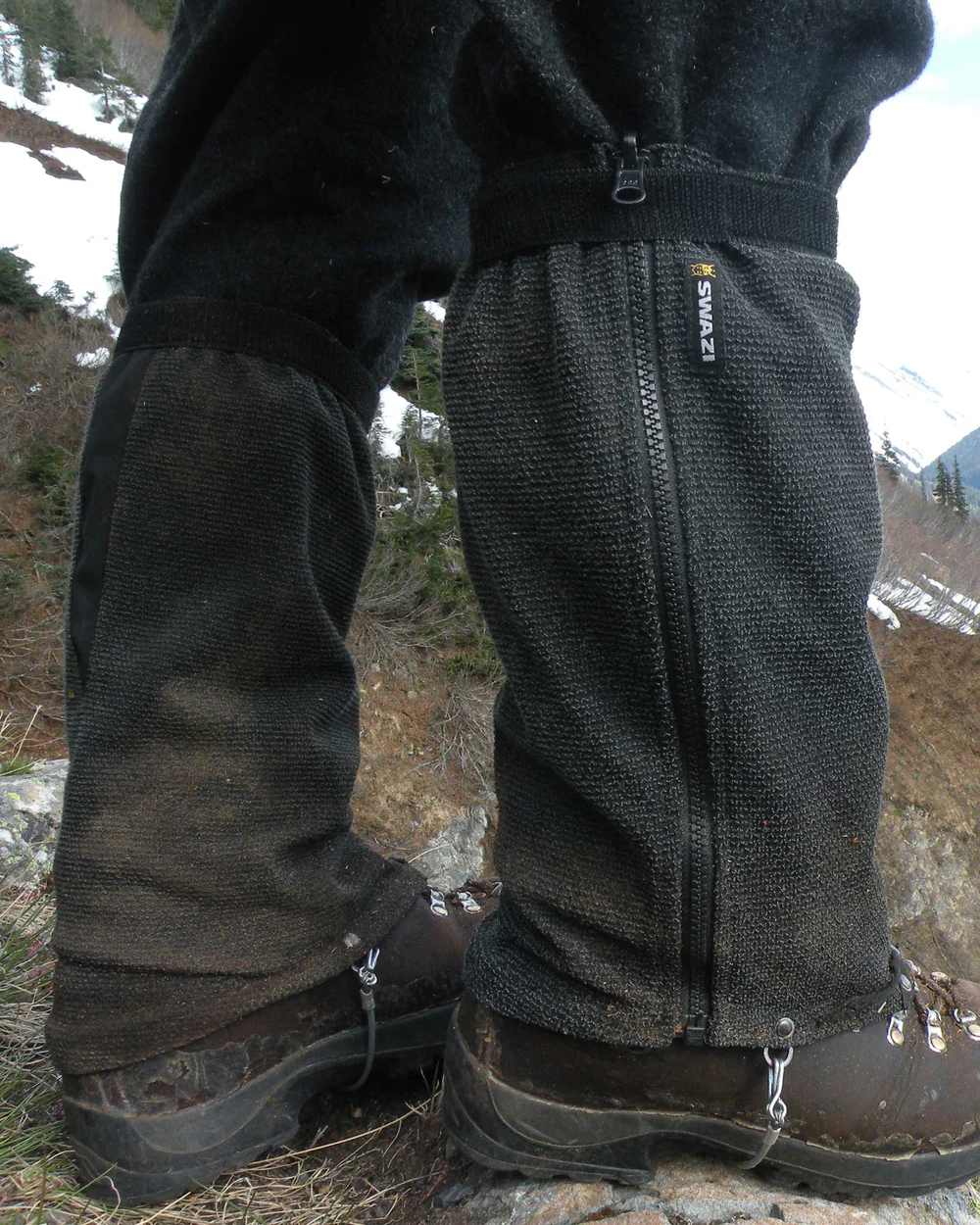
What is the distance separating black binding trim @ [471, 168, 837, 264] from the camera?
2.59 ft

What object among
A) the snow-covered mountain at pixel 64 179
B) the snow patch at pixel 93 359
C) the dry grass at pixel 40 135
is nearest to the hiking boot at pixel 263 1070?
the snow patch at pixel 93 359

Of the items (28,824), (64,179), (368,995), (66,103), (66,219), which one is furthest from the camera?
(66,103)

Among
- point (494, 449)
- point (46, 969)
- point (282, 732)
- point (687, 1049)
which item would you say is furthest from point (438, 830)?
point (494, 449)

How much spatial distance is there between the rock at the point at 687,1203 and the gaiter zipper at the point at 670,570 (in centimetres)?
29

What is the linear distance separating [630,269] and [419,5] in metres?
0.47

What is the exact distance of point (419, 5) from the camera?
1.03 m

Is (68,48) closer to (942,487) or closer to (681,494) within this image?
(942,487)

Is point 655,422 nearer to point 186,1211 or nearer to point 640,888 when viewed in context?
point 640,888

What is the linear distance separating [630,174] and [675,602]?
1.11 feet

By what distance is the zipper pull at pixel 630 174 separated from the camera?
0.78 meters

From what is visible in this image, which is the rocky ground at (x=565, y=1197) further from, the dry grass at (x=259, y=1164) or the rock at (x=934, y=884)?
the rock at (x=934, y=884)

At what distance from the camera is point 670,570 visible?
2.66 ft

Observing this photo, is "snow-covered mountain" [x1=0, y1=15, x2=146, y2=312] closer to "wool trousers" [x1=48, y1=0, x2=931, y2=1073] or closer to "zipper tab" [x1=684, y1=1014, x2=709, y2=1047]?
"wool trousers" [x1=48, y1=0, x2=931, y2=1073]

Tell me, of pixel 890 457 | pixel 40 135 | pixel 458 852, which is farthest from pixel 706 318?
pixel 40 135
